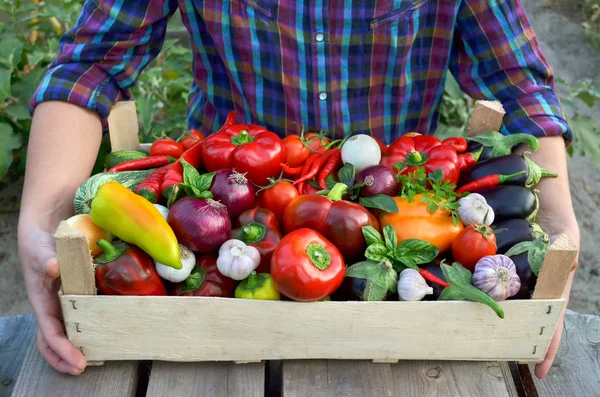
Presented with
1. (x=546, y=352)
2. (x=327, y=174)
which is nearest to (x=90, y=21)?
(x=327, y=174)

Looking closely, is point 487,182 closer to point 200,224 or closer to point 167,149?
point 200,224

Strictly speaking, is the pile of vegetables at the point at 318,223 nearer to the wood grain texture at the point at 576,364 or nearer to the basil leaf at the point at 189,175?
the basil leaf at the point at 189,175

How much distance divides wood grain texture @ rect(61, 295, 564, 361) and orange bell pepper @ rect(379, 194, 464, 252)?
0.15 meters

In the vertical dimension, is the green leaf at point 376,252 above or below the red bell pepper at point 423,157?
below

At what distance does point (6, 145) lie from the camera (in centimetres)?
242

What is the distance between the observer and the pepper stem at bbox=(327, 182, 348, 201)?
4.20ft

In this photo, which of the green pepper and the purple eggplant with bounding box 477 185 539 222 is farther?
the purple eggplant with bounding box 477 185 539 222

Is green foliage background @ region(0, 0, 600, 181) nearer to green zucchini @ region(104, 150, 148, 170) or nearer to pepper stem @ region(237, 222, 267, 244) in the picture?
green zucchini @ region(104, 150, 148, 170)

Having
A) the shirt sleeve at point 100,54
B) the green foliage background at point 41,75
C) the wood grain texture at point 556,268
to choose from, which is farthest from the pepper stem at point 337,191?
the green foliage background at point 41,75

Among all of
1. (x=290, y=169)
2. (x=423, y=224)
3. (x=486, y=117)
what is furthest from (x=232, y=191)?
(x=486, y=117)

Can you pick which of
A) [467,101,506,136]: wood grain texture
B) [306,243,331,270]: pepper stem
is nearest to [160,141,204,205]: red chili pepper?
[306,243,331,270]: pepper stem

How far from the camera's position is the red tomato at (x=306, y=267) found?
1.10m

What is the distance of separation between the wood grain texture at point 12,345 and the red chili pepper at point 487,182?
102cm

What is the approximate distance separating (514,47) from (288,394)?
3.49ft
